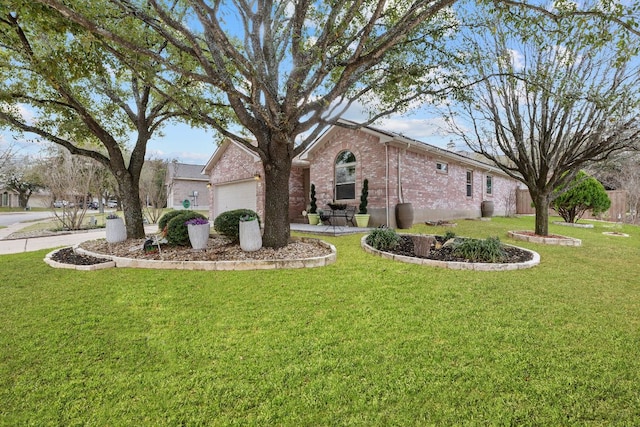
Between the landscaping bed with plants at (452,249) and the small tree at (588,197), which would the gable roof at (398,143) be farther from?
the small tree at (588,197)

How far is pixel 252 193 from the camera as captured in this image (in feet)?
52.8

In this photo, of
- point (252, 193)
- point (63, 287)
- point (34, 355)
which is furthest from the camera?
point (252, 193)

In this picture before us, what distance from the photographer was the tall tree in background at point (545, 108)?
7902 millimetres

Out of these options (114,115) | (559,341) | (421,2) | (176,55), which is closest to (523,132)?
(421,2)

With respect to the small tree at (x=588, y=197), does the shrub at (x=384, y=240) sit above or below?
below

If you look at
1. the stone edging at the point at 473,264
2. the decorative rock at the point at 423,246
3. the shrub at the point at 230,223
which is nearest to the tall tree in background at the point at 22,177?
the shrub at the point at 230,223

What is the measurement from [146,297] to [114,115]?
786 cm

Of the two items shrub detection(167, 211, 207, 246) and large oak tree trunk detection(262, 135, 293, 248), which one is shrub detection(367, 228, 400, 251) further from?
shrub detection(167, 211, 207, 246)

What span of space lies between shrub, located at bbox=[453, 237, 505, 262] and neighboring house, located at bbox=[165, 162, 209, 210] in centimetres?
2901

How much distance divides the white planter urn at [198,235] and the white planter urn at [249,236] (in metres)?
0.99

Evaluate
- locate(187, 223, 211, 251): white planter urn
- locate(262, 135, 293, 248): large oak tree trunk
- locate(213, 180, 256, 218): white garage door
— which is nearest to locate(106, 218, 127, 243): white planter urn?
locate(187, 223, 211, 251): white planter urn

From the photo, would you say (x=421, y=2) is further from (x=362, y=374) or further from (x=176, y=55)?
(x=176, y=55)

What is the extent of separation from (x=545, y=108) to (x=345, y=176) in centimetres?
730

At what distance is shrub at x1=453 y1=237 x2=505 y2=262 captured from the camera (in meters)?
6.06
